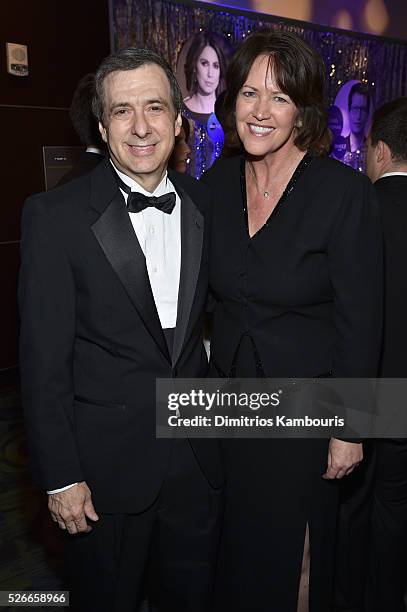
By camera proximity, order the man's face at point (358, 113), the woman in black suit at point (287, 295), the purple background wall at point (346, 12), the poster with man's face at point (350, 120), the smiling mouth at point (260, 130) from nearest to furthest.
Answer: the woman in black suit at point (287, 295)
the smiling mouth at point (260, 130)
the purple background wall at point (346, 12)
the poster with man's face at point (350, 120)
the man's face at point (358, 113)

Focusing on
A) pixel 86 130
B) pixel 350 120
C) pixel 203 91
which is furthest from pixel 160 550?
pixel 350 120

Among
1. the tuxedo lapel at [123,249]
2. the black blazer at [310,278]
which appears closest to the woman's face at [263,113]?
the black blazer at [310,278]

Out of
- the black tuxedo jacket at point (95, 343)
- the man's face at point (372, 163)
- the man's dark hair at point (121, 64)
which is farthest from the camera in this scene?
the man's face at point (372, 163)

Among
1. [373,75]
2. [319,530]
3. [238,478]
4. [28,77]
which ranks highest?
[373,75]

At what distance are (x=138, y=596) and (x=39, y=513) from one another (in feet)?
4.86

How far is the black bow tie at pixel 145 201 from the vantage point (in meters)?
1.65

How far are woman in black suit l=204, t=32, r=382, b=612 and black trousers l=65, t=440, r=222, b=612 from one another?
170 millimetres

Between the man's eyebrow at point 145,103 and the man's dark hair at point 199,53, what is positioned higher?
the man's dark hair at point 199,53

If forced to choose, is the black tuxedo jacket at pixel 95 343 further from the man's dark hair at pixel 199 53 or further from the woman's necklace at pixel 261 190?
the man's dark hair at pixel 199 53

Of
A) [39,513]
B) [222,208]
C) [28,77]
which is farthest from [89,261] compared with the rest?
[28,77]

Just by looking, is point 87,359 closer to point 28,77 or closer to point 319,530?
point 319,530

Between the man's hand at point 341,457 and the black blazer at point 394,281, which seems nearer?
the man's hand at point 341,457

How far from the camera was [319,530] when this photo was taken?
1931 millimetres

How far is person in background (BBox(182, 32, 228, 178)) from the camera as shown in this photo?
6.13 meters
